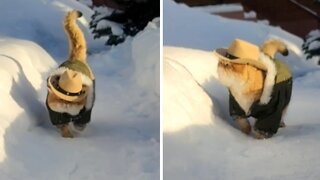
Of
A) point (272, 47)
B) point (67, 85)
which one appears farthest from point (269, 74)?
point (67, 85)

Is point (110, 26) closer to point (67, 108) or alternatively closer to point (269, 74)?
point (67, 108)

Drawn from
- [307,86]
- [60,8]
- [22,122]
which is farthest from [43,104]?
[307,86]

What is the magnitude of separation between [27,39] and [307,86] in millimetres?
431

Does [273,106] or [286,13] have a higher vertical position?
[286,13]

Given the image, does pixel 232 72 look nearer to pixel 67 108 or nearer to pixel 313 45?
pixel 313 45

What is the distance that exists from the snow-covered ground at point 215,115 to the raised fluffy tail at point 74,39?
13cm

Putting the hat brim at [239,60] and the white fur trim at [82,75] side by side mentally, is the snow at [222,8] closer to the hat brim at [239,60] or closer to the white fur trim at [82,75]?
the hat brim at [239,60]

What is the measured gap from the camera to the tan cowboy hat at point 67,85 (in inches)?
37.6

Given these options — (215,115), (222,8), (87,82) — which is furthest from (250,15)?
(87,82)

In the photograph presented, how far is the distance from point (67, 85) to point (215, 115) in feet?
0.74

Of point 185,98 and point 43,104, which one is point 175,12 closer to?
point 185,98

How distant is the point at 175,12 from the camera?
1007 mm

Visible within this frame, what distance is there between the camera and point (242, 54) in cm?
96

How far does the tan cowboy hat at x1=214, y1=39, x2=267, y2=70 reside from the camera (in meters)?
0.96
